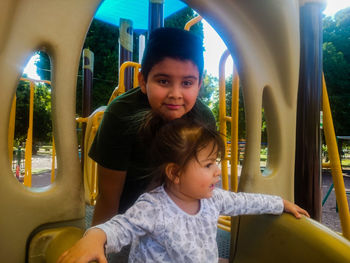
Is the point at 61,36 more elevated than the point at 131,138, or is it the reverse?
the point at 61,36

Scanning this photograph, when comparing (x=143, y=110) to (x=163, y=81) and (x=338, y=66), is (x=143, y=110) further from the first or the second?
(x=338, y=66)

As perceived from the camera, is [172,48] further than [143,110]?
No

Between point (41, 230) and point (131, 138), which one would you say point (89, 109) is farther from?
point (41, 230)

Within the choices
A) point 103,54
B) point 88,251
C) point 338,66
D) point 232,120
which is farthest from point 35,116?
point 88,251

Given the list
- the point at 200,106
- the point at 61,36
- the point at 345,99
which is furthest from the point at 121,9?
the point at 345,99

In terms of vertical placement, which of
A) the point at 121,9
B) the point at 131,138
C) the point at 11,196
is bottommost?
the point at 11,196

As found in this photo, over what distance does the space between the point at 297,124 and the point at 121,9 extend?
209 centimetres

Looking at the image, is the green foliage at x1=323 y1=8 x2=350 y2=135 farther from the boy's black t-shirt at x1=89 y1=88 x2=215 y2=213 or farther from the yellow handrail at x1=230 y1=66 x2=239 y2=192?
the boy's black t-shirt at x1=89 y1=88 x2=215 y2=213

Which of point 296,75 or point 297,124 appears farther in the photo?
point 297,124

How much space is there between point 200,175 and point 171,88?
0.32 metres

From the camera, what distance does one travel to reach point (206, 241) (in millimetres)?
969

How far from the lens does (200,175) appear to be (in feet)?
3.05

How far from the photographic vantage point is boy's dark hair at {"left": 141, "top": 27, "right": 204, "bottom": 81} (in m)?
1.09

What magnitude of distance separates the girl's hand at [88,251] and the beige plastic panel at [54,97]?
248mm
